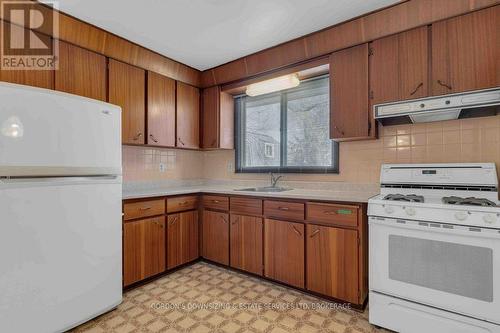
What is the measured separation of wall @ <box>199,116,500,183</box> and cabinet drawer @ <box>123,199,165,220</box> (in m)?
1.58

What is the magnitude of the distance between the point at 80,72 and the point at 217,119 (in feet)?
4.93

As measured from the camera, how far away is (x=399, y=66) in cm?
205

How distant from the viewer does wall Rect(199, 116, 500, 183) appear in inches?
75.4

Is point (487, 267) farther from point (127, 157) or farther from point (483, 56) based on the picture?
point (127, 157)

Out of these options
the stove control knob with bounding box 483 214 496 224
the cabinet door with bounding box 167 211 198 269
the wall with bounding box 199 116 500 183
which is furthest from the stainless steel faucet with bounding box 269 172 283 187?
the stove control knob with bounding box 483 214 496 224

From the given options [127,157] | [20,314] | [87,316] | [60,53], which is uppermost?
[60,53]

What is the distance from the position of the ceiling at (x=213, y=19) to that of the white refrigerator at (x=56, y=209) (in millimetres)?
835

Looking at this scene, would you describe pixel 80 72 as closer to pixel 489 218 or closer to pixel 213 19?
pixel 213 19

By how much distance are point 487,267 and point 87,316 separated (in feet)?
8.42

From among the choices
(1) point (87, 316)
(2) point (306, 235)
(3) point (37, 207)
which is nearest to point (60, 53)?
(3) point (37, 207)

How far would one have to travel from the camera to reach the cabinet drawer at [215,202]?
2.76m

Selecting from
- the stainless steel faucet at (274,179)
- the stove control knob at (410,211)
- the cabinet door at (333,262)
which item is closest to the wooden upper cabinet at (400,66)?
the stove control knob at (410,211)

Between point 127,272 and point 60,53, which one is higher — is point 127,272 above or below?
below

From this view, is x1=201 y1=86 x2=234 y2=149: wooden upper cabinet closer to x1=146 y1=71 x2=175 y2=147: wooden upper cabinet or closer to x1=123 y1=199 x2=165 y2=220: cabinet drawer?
x1=146 y1=71 x2=175 y2=147: wooden upper cabinet
